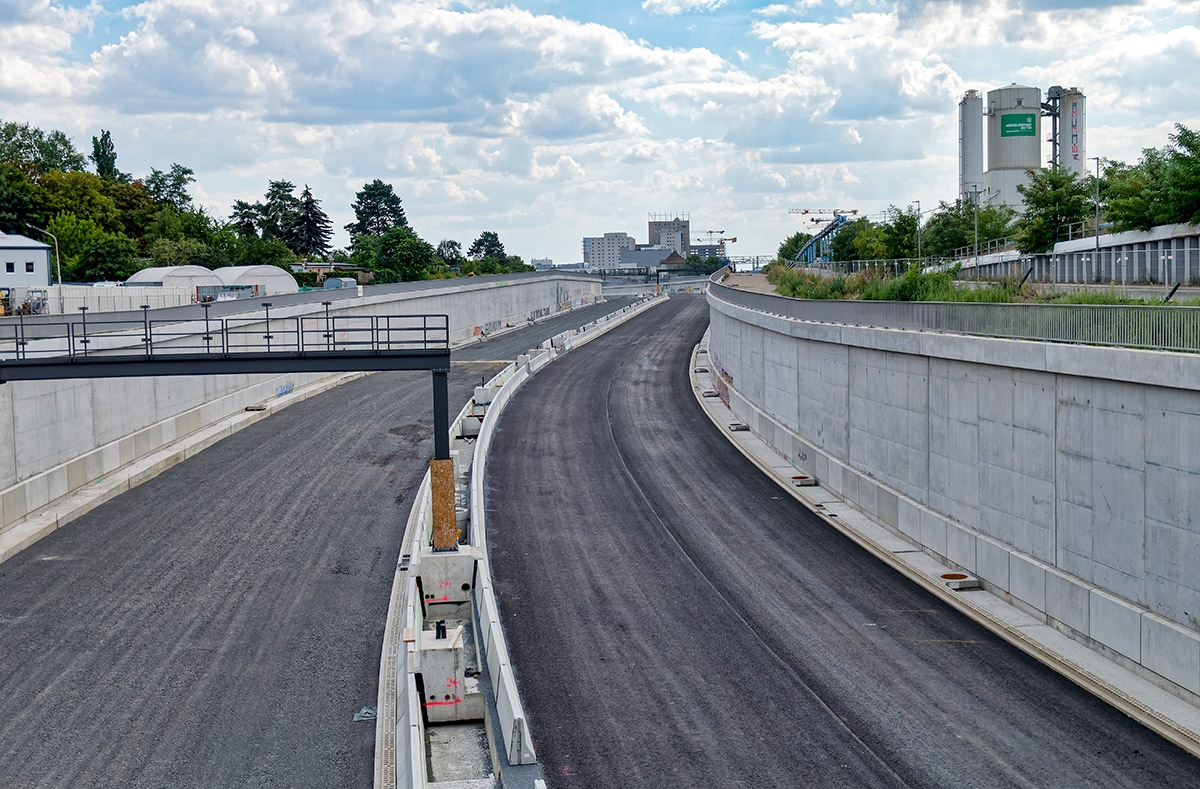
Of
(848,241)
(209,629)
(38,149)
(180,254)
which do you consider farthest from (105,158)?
(209,629)

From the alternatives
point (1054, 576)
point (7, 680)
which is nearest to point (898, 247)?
point (1054, 576)

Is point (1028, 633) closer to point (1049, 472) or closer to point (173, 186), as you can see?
point (1049, 472)

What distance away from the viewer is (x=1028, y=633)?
1928 cm

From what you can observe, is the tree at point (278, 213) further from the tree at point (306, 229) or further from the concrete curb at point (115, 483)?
the concrete curb at point (115, 483)

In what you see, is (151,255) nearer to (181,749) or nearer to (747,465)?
(747,465)

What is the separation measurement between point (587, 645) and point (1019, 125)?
117 m

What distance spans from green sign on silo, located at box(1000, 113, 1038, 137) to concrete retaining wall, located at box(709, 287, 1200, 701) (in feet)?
334

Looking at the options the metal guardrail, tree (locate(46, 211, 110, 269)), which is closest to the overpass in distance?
the metal guardrail

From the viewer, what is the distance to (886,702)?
55.6 feet

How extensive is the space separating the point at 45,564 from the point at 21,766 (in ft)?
35.6

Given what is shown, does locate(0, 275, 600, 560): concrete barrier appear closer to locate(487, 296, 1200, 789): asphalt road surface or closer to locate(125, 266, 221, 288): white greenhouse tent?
locate(487, 296, 1200, 789): asphalt road surface

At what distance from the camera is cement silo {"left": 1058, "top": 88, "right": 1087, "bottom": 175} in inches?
4781

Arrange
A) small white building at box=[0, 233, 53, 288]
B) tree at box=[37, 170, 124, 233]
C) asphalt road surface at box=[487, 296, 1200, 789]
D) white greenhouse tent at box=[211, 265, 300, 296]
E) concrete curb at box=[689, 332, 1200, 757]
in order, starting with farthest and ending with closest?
tree at box=[37, 170, 124, 233], white greenhouse tent at box=[211, 265, 300, 296], small white building at box=[0, 233, 53, 288], concrete curb at box=[689, 332, 1200, 757], asphalt road surface at box=[487, 296, 1200, 789]

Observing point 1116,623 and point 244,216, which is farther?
point 244,216
